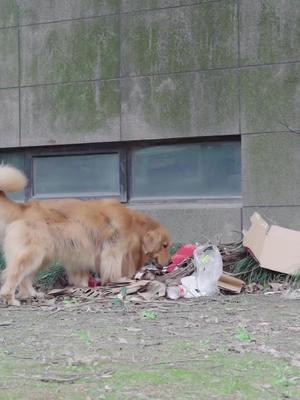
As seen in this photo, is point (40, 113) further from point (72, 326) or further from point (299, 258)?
point (72, 326)

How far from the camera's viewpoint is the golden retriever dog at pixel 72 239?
714cm

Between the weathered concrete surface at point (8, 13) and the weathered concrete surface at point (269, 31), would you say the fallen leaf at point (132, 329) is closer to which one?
the weathered concrete surface at point (269, 31)

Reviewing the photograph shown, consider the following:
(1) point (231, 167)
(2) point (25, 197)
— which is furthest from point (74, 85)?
(1) point (231, 167)

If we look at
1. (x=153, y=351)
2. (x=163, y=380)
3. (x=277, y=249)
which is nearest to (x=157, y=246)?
(x=277, y=249)

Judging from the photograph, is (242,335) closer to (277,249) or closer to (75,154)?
(277,249)

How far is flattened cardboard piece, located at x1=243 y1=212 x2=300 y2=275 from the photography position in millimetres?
7730

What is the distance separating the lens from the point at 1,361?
4406 millimetres

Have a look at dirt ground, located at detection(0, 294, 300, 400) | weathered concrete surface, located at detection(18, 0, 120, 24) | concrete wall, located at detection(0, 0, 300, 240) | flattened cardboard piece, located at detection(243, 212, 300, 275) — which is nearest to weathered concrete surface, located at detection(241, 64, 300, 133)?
concrete wall, located at detection(0, 0, 300, 240)

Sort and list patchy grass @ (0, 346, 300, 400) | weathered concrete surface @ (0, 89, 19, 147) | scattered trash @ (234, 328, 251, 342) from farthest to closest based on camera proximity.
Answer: weathered concrete surface @ (0, 89, 19, 147) < scattered trash @ (234, 328, 251, 342) < patchy grass @ (0, 346, 300, 400)

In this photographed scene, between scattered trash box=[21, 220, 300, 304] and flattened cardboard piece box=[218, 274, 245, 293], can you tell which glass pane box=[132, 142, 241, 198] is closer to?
scattered trash box=[21, 220, 300, 304]

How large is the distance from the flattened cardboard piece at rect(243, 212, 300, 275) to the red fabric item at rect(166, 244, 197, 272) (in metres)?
0.80

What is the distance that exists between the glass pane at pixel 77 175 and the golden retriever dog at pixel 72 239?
6.21 feet

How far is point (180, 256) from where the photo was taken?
8352 mm

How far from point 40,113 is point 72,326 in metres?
5.09
